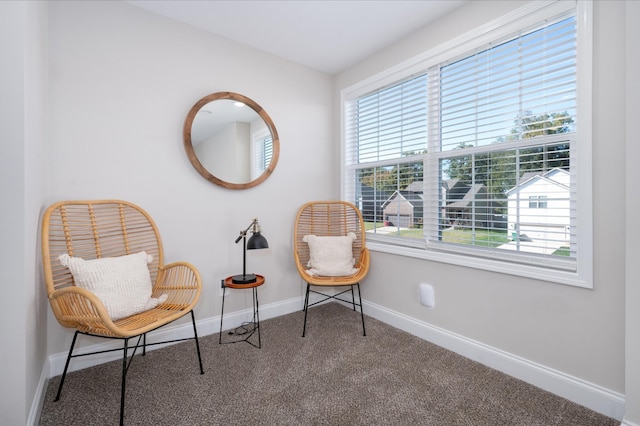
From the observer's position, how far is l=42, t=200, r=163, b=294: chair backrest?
1788mm

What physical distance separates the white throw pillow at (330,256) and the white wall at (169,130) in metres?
0.34

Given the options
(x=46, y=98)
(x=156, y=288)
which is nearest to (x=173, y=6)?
(x=46, y=98)

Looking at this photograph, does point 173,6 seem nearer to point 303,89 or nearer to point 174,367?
point 303,89

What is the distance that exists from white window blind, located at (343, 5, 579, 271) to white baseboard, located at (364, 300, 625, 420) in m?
0.61

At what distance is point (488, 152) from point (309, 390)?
1.92m

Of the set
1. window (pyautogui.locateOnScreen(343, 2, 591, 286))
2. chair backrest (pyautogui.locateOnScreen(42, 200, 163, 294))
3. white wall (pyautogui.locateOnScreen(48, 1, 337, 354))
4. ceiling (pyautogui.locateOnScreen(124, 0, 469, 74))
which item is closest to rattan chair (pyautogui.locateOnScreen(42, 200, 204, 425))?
chair backrest (pyautogui.locateOnScreen(42, 200, 163, 294))

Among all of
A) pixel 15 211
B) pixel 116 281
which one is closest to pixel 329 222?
pixel 116 281

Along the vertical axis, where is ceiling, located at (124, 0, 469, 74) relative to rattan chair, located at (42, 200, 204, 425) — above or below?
above

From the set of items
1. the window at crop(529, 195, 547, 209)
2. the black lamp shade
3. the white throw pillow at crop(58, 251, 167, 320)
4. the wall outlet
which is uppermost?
the window at crop(529, 195, 547, 209)

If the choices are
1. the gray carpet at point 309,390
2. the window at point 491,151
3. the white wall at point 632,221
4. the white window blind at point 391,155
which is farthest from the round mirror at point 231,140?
the white wall at point 632,221

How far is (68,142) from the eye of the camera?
6.29 feet

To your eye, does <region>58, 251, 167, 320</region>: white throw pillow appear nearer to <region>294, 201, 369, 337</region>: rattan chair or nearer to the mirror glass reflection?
the mirror glass reflection

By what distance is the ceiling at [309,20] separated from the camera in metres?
2.11

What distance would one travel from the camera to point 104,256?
199cm
